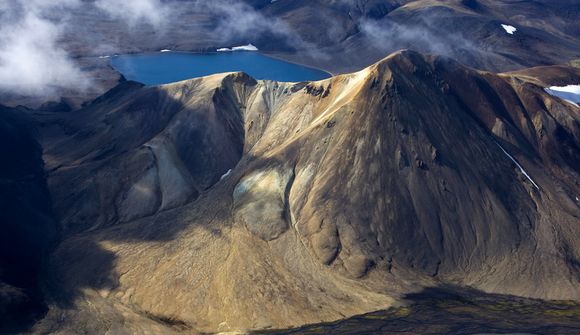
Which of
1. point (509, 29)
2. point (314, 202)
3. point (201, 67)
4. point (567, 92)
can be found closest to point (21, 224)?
point (314, 202)

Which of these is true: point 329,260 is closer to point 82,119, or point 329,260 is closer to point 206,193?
point 206,193

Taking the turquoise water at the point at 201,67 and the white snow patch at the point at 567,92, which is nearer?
the white snow patch at the point at 567,92

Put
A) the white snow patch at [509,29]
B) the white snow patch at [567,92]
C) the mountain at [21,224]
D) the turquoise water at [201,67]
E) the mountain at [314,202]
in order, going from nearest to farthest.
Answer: the mountain at [21,224], the mountain at [314,202], the white snow patch at [567,92], the turquoise water at [201,67], the white snow patch at [509,29]

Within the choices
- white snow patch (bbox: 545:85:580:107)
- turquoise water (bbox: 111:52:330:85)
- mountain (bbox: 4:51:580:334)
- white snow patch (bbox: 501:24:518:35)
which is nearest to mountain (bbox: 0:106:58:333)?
mountain (bbox: 4:51:580:334)

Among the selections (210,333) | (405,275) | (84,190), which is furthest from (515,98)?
(84,190)

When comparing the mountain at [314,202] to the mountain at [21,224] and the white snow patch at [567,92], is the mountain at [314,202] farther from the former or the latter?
the white snow patch at [567,92]

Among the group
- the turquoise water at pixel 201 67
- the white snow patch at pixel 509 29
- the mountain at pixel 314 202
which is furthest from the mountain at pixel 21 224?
the white snow patch at pixel 509 29
